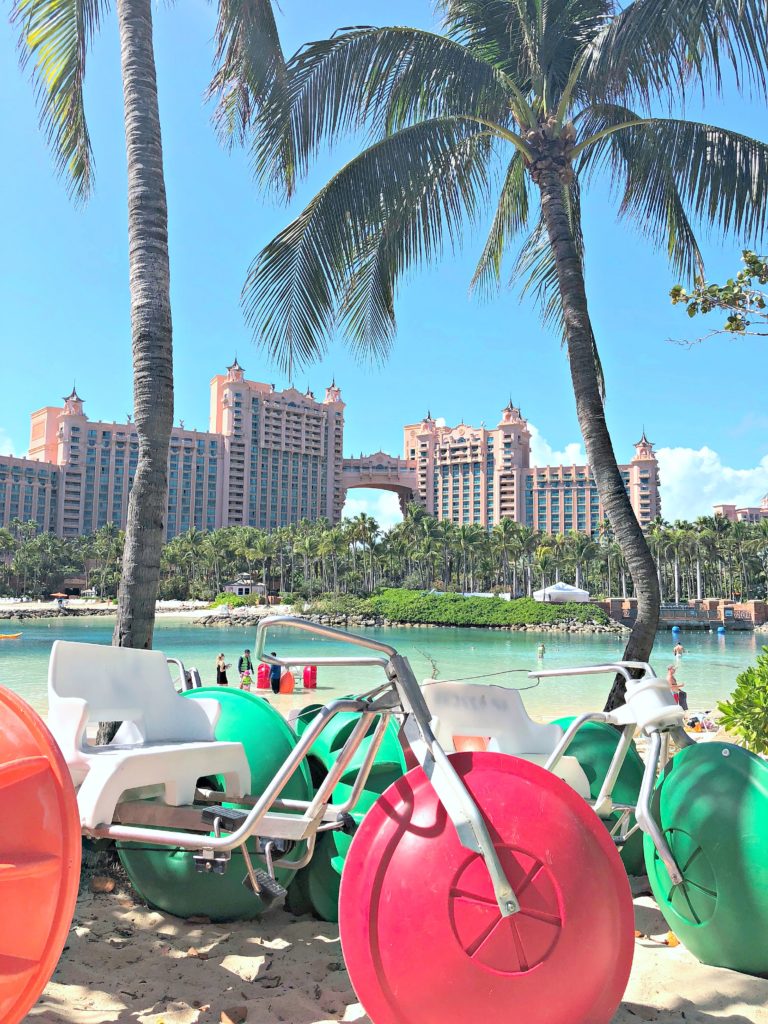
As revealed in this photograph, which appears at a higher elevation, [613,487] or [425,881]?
[613,487]

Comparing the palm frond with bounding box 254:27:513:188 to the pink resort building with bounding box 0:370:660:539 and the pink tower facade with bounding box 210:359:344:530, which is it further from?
the pink tower facade with bounding box 210:359:344:530

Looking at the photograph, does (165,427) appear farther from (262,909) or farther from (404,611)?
(404,611)

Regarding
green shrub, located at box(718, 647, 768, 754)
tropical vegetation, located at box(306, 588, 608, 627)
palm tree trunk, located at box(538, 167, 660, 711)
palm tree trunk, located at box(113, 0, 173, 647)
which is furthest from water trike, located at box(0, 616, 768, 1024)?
tropical vegetation, located at box(306, 588, 608, 627)

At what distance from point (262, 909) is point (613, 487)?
497 centimetres

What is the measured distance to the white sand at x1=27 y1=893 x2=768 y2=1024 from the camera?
264 cm

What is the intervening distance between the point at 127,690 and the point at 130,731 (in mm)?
466

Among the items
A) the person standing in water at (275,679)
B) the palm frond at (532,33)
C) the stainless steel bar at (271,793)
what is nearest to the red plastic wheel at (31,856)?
the stainless steel bar at (271,793)

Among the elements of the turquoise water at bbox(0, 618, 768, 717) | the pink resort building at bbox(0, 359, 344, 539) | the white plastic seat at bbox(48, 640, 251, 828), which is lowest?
the turquoise water at bbox(0, 618, 768, 717)

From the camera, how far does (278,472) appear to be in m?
157

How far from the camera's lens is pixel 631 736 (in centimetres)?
323

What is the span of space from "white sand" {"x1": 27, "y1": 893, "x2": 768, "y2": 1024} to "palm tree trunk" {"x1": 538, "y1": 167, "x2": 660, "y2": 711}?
138 inches

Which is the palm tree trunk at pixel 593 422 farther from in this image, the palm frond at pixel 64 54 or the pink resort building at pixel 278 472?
the pink resort building at pixel 278 472

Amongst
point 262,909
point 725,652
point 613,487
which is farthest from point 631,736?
point 725,652

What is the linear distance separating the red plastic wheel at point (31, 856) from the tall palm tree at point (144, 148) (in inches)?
114
